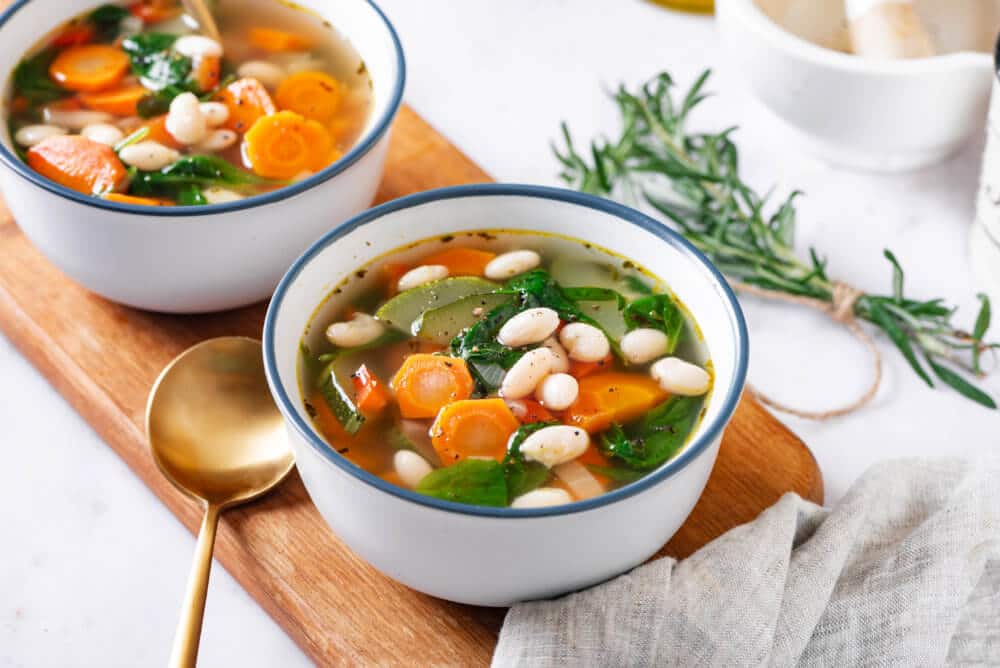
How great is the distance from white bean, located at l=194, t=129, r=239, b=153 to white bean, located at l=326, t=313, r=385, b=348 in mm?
453

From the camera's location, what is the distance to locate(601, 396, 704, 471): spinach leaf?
1464mm

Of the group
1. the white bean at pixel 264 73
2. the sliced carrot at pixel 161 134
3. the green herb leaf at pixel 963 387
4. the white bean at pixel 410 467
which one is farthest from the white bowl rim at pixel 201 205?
the green herb leaf at pixel 963 387

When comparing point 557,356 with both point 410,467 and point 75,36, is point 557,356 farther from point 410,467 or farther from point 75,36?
point 75,36

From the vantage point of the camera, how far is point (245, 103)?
6.43 ft

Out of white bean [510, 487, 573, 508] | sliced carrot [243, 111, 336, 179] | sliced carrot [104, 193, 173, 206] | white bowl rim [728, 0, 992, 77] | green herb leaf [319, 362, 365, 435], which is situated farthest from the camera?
white bowl rim [728, 0, 992, 77]

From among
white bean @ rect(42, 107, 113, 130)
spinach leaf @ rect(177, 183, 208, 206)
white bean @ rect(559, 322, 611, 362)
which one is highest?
white bean @ rect(559, 322, 611, 362)

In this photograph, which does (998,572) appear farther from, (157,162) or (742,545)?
(157,162)

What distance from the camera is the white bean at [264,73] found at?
2018 mm

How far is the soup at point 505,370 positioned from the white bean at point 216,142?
40 cm

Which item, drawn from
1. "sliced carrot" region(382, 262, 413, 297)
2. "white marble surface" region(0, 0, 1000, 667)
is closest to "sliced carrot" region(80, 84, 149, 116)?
"white marble surface" region(0, 0, 1000, 667)

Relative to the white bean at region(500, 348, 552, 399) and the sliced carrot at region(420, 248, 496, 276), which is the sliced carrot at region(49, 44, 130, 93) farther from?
the white bean at region(500, 348, 552, 399)

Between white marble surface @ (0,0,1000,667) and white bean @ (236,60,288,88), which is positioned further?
white bean @ (236,60,288,88)

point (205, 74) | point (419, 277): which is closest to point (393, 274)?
point (419, 277)

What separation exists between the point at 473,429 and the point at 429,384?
3.8 inches
